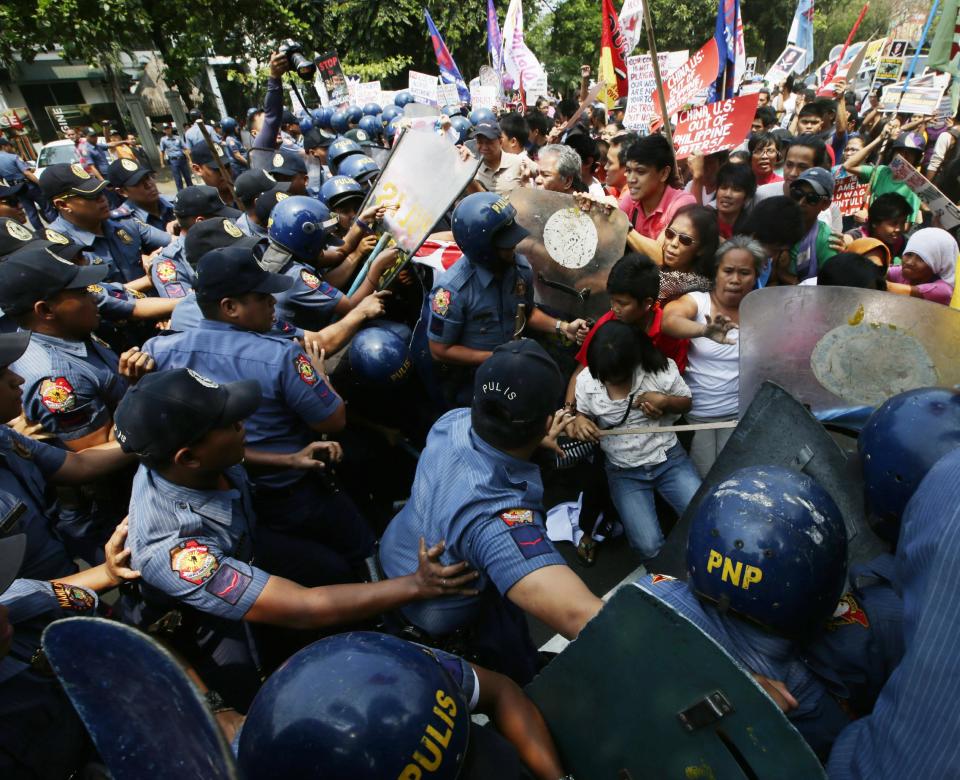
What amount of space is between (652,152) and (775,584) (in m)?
3.36

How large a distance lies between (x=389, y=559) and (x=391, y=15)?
95.4 feet

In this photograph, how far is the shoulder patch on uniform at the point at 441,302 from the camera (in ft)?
10.4

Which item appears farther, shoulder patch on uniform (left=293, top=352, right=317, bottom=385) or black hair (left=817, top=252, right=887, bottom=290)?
black hair (left=817, top=252, right=887, bottom=290)

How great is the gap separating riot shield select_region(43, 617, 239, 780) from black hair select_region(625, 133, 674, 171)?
396cm

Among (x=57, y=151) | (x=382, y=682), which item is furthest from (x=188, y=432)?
(x=57, y=151)

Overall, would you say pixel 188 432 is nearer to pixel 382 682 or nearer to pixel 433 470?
pixel 433 470

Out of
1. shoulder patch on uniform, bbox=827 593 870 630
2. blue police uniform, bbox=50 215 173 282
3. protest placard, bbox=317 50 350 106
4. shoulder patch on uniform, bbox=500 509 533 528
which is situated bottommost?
shoulder patch on uniform, bbox=827 593 870 630

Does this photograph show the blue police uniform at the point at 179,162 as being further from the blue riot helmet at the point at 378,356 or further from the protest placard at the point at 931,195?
the protest placard at the point at 931,195

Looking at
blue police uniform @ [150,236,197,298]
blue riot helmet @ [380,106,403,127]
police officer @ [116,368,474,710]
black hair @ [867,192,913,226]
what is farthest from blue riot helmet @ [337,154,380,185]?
blue riot helmet @ [380,106,403,127]

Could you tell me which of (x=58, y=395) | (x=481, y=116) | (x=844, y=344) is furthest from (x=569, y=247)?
(x=481, y=116)

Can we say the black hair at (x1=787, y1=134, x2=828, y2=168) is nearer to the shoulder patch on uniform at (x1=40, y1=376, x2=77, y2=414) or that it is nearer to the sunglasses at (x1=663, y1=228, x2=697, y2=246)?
the sunglasses at (x1=663, y1=228, x2=697, y2=246)

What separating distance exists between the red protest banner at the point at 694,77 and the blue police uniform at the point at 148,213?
520cm

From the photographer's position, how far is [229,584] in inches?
62.9

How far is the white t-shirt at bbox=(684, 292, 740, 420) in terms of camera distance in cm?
288
